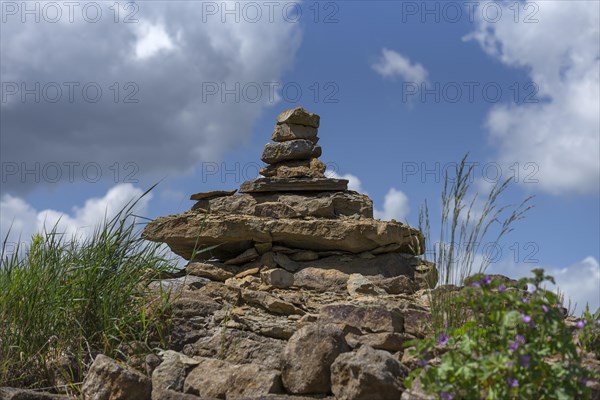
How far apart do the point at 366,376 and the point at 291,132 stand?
249 inches

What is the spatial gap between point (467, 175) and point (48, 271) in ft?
10.9

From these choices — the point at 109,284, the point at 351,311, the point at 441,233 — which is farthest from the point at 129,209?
the point at 441,233

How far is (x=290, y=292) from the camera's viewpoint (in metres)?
7.88

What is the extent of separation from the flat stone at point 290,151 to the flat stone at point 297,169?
73mm

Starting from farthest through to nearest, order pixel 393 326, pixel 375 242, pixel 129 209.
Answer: pixel 375 242, pixel 129 209, pixel 393 326

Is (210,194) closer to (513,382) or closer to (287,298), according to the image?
(287,298)

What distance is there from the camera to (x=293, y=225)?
9.22 metres

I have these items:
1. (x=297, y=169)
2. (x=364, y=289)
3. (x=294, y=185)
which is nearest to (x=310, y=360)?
(x=364, y=289)

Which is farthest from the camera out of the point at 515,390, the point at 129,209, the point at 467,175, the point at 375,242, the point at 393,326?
the point at 375,242

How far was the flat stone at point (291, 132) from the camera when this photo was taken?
10.3 metres

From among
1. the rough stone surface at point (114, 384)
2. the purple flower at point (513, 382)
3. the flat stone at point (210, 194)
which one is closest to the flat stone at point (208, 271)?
the flat stone at point (210, 194)

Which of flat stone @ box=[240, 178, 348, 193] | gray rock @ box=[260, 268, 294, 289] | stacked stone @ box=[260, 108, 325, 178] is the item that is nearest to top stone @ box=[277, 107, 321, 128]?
stacked stone @ box=[260, 108, 325, 178]

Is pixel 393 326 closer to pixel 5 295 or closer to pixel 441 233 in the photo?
pixel 441 233

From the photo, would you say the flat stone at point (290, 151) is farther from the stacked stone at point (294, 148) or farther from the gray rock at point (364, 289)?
A: the gray rock at point (364, 289)
